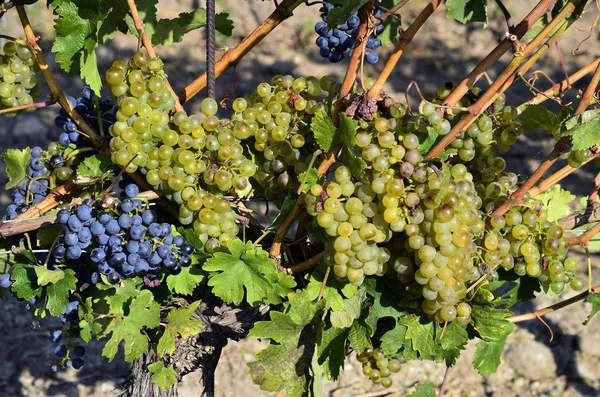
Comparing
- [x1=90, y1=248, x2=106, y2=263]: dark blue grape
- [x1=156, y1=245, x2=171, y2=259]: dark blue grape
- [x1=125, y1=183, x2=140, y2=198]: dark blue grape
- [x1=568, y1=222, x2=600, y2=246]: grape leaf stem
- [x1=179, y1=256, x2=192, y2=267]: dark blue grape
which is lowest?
[x1=568, y1=222, x2=600, y2=246]: grape leaf stem

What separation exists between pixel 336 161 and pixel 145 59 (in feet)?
1.13

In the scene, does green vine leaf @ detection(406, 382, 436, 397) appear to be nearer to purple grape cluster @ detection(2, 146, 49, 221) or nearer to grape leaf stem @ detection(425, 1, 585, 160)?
grape leaf stem @ detection(425, 1, 585, 160)

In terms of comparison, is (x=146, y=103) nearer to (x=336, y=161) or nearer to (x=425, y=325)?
(x=336, y=161)

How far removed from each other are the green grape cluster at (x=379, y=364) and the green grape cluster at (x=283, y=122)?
41cm

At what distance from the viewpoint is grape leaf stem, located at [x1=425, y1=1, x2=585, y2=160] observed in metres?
1.11

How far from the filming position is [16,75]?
4.22 feet

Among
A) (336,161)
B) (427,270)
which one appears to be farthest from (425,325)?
(336,161)

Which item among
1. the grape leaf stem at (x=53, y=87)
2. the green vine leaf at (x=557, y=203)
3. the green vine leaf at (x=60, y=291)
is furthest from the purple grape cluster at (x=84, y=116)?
the green vine leaf at (x=557, y=203)

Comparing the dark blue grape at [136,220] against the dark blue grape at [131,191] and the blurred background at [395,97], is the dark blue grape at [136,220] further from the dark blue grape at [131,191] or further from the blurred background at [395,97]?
the blurred background at [395,97]

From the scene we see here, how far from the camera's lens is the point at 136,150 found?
3.87ft

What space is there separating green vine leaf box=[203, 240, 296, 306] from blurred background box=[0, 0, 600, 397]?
0.97 ft

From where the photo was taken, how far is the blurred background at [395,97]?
292 centimetres

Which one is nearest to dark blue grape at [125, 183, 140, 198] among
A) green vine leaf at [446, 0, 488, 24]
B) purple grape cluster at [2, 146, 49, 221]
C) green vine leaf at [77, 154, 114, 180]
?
green vine leaf at [77, 154, 114, 180]

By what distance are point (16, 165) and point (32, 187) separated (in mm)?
54
